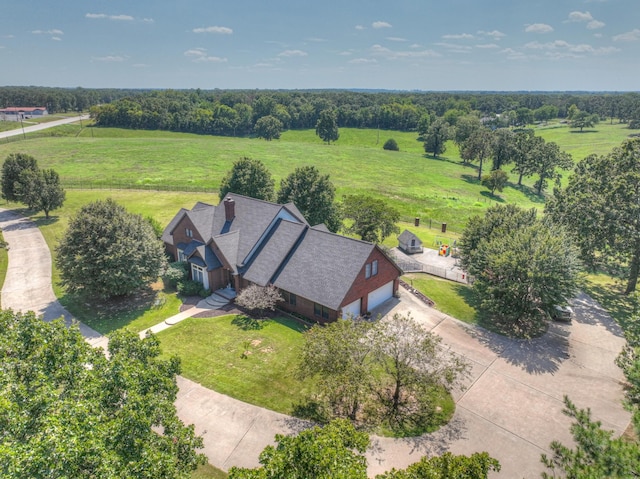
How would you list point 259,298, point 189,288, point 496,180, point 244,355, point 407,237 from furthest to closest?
point 496,180
point 407,237
point 189,288
point 259,298
point 244,355

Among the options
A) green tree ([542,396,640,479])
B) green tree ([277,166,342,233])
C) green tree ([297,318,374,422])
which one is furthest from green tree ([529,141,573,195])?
green tree ([542,396,640,479])

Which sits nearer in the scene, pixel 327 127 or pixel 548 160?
pixel 548 160

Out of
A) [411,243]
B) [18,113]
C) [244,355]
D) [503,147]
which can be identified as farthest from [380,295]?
[18,113]

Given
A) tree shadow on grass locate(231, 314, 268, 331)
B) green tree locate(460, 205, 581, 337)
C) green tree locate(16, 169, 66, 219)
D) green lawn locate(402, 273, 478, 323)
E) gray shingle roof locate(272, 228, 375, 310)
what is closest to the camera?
green tree locate(460, 205, 581, 337)

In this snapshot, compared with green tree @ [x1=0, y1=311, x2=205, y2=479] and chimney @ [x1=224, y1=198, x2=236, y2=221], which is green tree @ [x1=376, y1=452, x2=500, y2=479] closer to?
green tree @ [x1=0, y1=311, x2=205, y2=479]

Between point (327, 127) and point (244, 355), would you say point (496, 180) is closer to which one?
point (244, 355)

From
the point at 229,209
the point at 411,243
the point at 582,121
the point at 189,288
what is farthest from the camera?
the point at 582,121

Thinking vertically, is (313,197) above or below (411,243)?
above
